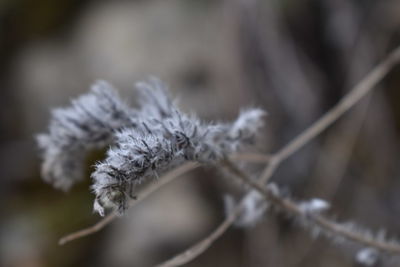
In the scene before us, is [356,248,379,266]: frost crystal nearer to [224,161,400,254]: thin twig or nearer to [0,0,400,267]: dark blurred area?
[224,161,400,254]: thin twig

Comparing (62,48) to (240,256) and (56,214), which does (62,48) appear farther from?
(240,256)

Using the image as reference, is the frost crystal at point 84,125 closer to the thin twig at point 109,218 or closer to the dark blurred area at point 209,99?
the thin twig at point 109,218

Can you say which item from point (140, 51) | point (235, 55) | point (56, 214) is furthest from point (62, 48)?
point (235, 55)

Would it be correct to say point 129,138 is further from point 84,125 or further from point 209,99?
point 209,99

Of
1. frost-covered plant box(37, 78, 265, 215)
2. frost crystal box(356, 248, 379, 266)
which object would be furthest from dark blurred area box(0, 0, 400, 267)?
frost-covered plant box(37, 78, 265, 215)

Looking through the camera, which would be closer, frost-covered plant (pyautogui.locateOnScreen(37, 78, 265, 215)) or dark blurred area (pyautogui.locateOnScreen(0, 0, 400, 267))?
frost-covered plant (pyautogui.locateOnScreen(37, 78, 265, 215))

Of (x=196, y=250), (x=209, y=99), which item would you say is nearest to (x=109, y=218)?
(x=196, y=250)
